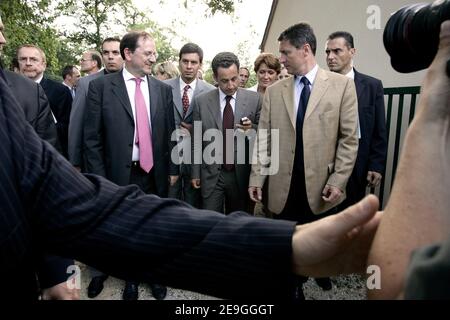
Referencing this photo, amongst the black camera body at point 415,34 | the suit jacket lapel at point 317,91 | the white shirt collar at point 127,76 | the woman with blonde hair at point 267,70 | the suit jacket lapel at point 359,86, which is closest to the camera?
the black camera body at point 415,34

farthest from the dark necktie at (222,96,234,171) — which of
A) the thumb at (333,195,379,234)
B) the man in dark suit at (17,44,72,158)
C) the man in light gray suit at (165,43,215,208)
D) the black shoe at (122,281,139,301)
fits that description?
the thumb at (333,195,379,234)

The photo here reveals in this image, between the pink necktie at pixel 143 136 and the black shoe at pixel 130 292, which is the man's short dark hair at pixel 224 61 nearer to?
the pink necktie at pixel 143 136

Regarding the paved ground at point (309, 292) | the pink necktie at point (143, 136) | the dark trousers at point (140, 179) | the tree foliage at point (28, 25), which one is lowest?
the paved ground at point (309, 292)

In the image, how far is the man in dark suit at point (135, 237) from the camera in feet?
3.27

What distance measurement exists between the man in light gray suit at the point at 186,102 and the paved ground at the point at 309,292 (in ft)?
3.49

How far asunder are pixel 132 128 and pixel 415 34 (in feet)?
9.62

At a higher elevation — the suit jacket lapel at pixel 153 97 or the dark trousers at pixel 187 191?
the suit jacket lapel at pixel 153 97

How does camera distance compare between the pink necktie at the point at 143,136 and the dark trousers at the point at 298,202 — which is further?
the pink necktie at the point at 143,136

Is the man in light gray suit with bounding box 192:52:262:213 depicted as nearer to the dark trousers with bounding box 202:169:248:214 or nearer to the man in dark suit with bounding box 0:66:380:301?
the dark trousers with bounding box 202:169:248:214

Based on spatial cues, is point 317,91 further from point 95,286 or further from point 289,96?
point 95,286

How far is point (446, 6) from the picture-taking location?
97 cm

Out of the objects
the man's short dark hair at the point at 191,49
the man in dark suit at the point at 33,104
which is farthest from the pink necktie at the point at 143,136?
the man's short dark hair at the point at 191,49
